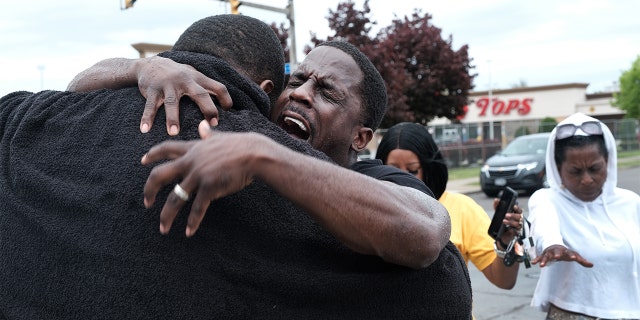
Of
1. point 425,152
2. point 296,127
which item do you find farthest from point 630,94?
point 296,127

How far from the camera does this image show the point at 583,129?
388cm

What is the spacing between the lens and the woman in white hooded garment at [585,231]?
138 inches

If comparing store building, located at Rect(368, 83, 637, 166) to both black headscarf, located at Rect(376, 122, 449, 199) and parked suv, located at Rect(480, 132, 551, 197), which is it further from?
black headscarf, located at Rect(376, 122, 449, 199)

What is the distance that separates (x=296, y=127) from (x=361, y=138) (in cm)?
26

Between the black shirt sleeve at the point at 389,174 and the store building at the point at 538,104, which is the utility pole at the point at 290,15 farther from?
the store building at the point at 538,104

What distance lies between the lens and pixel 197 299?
1.47 metres

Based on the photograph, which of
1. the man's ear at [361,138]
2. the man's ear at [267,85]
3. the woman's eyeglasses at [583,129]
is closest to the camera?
the man's ear at [267,85]

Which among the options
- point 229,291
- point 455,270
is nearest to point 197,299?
point 229,291

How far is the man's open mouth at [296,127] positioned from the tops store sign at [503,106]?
159ft

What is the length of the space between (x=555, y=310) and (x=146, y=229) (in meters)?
2.79

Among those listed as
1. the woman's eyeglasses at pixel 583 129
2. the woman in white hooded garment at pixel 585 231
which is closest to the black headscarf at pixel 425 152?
the woman in white hooded garment at pixel 585 231

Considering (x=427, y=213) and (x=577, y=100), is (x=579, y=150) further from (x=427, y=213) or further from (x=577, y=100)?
(x=577, y=100)

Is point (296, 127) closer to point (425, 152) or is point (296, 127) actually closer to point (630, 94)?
point (425, 152)

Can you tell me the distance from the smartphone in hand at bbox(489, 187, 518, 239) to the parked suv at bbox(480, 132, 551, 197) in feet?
47.4
